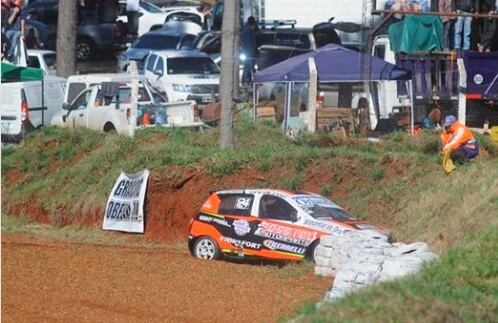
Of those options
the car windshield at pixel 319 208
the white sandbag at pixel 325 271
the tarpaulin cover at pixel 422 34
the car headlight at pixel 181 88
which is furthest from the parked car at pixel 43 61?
the white sandbag at pixel 325 271

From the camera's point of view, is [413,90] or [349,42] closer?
[413,90]

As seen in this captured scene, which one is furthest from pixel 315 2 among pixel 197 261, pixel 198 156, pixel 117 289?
pixel 117 289

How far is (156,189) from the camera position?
26.4 meters

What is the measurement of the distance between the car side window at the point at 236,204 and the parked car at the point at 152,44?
21.8 metres

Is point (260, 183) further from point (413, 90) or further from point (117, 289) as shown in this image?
point (117, 289)

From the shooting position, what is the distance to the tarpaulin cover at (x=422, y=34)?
28875 mm

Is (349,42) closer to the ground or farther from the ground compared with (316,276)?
farther from the ground

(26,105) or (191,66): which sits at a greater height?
A: (191,66)

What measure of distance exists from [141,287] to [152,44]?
27634 mm

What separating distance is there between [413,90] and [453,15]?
2617 millimetres

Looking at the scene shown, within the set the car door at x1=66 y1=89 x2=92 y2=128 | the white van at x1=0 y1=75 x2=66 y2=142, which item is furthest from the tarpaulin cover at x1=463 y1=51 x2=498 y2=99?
the white van at x1=0 y1=75 x2=66 y2=142

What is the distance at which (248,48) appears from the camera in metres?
37.2

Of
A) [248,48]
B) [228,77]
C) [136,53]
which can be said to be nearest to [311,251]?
[228,77]

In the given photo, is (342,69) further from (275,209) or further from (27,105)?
(27,105)
